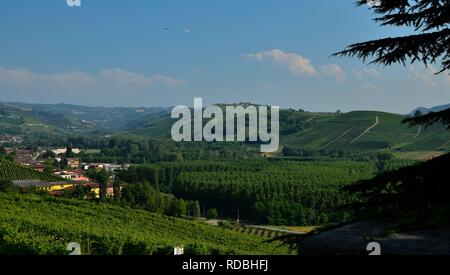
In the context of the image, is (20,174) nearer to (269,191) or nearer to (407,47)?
(269,191)

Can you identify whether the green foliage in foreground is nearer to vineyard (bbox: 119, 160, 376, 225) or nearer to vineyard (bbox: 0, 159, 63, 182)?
vineyard (bbox: 119, 160, 376, 225)

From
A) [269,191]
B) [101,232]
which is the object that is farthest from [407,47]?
[269,191]

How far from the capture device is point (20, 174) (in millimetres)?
107062

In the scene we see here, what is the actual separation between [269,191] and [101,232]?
53.6 metres

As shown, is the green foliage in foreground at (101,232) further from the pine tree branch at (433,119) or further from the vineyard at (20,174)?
the vineyard at (20,174)

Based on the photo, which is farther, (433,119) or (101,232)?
(101,232)

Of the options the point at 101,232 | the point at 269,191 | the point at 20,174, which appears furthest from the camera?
the point at 20,174

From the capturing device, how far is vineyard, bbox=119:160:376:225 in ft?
267

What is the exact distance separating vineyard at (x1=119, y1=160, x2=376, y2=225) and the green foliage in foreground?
62.4 feet

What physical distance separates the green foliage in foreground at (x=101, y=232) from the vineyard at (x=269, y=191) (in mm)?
19019

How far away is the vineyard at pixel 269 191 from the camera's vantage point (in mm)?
81438

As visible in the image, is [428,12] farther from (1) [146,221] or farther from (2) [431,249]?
(1) [146,221]

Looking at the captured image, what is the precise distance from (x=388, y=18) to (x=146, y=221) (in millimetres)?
51940
